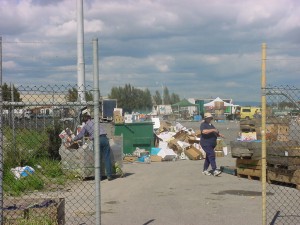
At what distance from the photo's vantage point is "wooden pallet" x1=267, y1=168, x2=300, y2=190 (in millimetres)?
10802

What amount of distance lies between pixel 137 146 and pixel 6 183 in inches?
344

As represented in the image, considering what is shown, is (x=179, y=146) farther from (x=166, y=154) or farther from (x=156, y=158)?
(x=156, y=158)

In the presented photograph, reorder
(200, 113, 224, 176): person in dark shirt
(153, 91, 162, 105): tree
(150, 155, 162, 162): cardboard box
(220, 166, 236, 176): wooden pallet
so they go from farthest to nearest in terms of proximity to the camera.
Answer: (153, 91, 162, 105): tree → (150, 155, 162, 162): cardboard box → (220, 166, 236, 176): wooden pallet → (200, 113, 224, 176): person in dark shirt

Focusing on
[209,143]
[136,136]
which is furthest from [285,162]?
[136,136]

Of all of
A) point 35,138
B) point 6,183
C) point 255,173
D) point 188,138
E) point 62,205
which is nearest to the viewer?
point 62,205

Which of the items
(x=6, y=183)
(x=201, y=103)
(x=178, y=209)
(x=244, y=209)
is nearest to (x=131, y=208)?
(x=178, y=209)

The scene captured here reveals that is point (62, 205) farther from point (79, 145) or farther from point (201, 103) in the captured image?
point (201, 103)

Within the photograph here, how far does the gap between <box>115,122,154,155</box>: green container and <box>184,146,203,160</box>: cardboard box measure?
1528mm

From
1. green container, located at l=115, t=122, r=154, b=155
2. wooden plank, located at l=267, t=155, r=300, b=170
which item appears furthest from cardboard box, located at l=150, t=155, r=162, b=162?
wooden plank, located at l=267, t=155, r=300, b=170

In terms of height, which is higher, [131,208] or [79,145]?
[79,145]

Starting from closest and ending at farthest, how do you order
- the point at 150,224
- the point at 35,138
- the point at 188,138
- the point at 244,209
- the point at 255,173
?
the point at 150,224 < the point at 244,209 < the point at 255,173 < the point at 35,138 < the point at 188,138

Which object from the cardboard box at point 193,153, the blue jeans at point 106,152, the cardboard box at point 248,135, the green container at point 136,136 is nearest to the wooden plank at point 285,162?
the cardboard box at point 248,135

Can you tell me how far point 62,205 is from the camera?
6.49m

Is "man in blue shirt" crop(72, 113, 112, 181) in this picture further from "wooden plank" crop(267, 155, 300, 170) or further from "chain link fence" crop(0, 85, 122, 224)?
"wooden plank" crop(267, 155, 300, 170)
